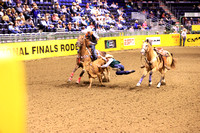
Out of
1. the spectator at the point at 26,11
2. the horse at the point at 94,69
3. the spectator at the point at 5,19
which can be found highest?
the spectator at the point at 26,11

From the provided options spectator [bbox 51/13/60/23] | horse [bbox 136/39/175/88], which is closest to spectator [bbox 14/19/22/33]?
spectator [bbox 51/13/60/23]

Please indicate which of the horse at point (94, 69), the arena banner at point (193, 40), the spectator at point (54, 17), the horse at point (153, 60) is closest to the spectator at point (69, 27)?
the spectator at point (54, 17)

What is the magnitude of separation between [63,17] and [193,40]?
15858mm

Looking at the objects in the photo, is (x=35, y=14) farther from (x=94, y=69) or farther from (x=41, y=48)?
(x=94, y=69)

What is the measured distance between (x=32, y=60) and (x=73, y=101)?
11.1 m

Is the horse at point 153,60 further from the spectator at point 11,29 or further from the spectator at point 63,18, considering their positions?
the spectator at point 63,18

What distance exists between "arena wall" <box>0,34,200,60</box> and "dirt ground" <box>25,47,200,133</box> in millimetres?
5841

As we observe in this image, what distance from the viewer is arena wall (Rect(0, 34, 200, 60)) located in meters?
17.4

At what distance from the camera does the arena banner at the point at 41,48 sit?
17.0m

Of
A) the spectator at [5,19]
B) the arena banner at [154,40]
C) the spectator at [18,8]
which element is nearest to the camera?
the spectator at [5,19]

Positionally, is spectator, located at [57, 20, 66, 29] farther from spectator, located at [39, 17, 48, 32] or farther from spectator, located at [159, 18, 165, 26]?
spectator, located at [159, 18, 165, 26]

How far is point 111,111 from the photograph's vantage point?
20.4 ft

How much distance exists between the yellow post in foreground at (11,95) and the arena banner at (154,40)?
942 inches

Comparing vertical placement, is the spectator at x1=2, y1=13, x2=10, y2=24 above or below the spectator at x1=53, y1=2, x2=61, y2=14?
below
